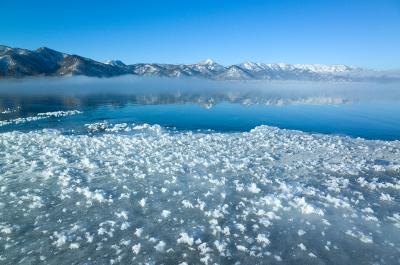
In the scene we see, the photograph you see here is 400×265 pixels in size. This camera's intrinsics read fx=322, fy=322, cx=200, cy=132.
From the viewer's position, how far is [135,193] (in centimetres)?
1304

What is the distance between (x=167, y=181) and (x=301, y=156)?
887cm

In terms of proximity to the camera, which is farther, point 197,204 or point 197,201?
point 197,201

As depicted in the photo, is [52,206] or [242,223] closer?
[242,223]

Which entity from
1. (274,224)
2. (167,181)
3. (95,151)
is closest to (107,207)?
(167,181)

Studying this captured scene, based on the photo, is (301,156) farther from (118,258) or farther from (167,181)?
(118,258)

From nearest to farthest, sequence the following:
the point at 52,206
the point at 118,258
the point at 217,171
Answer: the point at 118,258, the point at 52,206, the point at 217,171

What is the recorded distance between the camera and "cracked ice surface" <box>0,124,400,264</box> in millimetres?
8930

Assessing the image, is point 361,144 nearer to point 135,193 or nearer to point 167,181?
point 167,181

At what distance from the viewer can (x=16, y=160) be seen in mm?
17422

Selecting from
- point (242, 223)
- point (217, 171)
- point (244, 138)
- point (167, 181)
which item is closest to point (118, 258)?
point (242, 223)

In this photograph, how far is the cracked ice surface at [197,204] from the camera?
8930 millimetres

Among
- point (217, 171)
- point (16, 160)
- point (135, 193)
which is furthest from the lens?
point (16, 160)

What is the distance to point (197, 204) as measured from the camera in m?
12.0

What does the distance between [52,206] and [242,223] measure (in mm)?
6845
